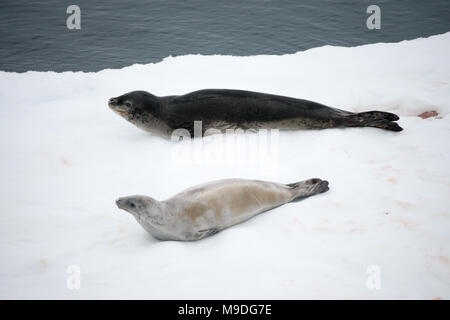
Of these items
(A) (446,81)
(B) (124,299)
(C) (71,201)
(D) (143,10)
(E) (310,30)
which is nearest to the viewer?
(B) (124,299)

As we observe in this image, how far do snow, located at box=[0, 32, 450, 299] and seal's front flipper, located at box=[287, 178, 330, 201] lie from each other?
0.10m

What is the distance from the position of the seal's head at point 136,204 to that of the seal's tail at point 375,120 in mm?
2901

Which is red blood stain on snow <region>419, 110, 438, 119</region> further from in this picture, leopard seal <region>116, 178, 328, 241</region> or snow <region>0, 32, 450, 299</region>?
leopard seal <region>116, 178, 328, 241</region>

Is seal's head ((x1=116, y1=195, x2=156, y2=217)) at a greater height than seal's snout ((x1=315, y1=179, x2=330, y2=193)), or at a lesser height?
greater

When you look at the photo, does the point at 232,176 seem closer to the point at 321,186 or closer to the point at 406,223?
the point at 321,186

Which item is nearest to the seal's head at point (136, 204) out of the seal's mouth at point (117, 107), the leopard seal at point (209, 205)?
the leopard seal at point (209, 205)

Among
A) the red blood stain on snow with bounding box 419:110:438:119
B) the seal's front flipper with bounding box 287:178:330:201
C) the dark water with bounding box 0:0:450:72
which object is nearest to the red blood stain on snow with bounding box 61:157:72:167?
the seal's front flipper with bounding box 287:178:330:201

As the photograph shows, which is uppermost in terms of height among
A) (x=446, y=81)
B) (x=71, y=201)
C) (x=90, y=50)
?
(x=90, y=50)

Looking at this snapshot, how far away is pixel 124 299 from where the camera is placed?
2891 mm

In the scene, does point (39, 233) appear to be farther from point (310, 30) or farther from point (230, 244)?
point (310, 30)

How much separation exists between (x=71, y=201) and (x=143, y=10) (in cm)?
1112

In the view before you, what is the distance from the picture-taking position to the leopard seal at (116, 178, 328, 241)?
342cm

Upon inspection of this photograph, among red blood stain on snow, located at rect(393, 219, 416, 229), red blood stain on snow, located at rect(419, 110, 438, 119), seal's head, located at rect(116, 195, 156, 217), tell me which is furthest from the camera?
red blood stain on snow, located at rect(419, 110, 438, 119)

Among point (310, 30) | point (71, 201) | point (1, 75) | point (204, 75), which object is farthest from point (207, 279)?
point (310, 30)
